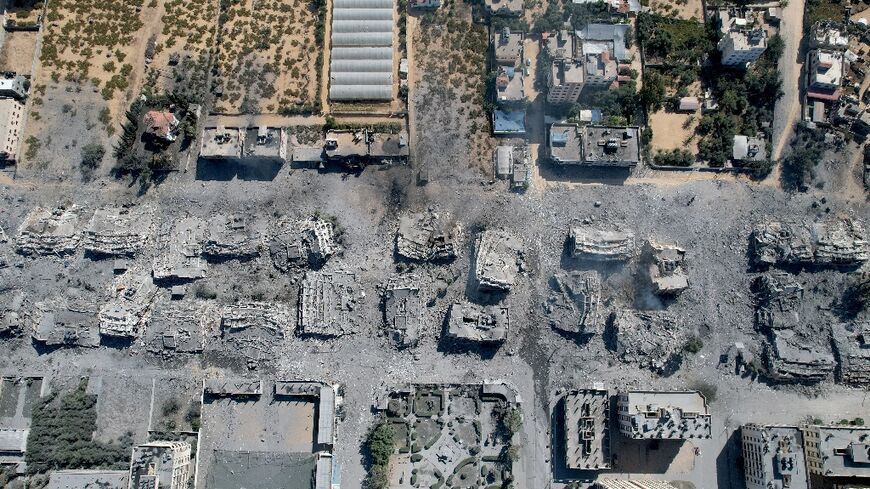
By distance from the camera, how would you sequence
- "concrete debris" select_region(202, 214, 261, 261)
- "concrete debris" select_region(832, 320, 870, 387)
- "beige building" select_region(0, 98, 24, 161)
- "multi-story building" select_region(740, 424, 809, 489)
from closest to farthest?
"multi-story building" select_region(740, 424, 809, 489) < "concrete debris" select_region(832, 320, 870, 387) < "concrete debris" select_region(202, 214, 261, 261) < "beige building" select_region(0, 98, 24, 161)

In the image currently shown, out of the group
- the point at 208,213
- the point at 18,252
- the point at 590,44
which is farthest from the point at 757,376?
the point at 18,252

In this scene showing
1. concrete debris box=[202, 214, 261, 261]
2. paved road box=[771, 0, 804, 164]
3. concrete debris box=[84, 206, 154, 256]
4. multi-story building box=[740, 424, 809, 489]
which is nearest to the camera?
multi-story building box=[740, 424, 809, 489]

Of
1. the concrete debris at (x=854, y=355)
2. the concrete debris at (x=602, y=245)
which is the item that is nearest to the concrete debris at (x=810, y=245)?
the concrete debris at (x=854, y=355)

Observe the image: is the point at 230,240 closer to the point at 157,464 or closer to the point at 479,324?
the point at 157,464

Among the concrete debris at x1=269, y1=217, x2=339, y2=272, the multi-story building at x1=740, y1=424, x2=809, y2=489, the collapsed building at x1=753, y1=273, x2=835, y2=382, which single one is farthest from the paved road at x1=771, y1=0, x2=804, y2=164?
the concrete debris at x1=269, y1=217, x2=339, y2=272

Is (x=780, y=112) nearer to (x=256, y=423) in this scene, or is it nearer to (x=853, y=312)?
(x=853, y=312)

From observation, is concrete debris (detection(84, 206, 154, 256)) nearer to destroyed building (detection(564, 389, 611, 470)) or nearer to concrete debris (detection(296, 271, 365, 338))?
concrete debris (detection(296, 271, 365, 338))

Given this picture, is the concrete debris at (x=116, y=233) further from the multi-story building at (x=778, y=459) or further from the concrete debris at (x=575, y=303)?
the multi-story building at (x=778, y=459)

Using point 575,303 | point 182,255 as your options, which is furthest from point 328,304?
point 575,303
